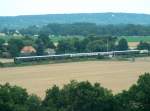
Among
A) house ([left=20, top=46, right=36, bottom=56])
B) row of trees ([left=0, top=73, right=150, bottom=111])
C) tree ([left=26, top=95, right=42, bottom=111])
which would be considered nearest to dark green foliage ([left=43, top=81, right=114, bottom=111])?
row of trees ([left=0, top=73, right=150, bottom=111])

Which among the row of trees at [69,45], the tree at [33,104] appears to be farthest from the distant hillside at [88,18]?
the tree at [33,104]

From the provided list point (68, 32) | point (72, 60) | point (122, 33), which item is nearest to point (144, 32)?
point (122, 33)

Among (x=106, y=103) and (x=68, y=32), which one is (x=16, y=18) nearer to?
(x=68, y=32)

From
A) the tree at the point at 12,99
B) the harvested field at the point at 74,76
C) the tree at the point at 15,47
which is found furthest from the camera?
the tree at the point at 15,47

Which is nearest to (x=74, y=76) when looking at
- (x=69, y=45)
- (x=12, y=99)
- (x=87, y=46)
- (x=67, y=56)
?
(x=12, y=99)

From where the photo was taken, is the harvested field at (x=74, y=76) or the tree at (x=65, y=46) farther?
the tree at (x=65, y=46)

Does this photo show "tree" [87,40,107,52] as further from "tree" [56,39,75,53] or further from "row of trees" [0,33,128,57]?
"tree" [56,39,75,53]

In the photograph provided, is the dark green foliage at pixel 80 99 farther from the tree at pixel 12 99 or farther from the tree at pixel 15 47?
the tree at pixel 15 47
